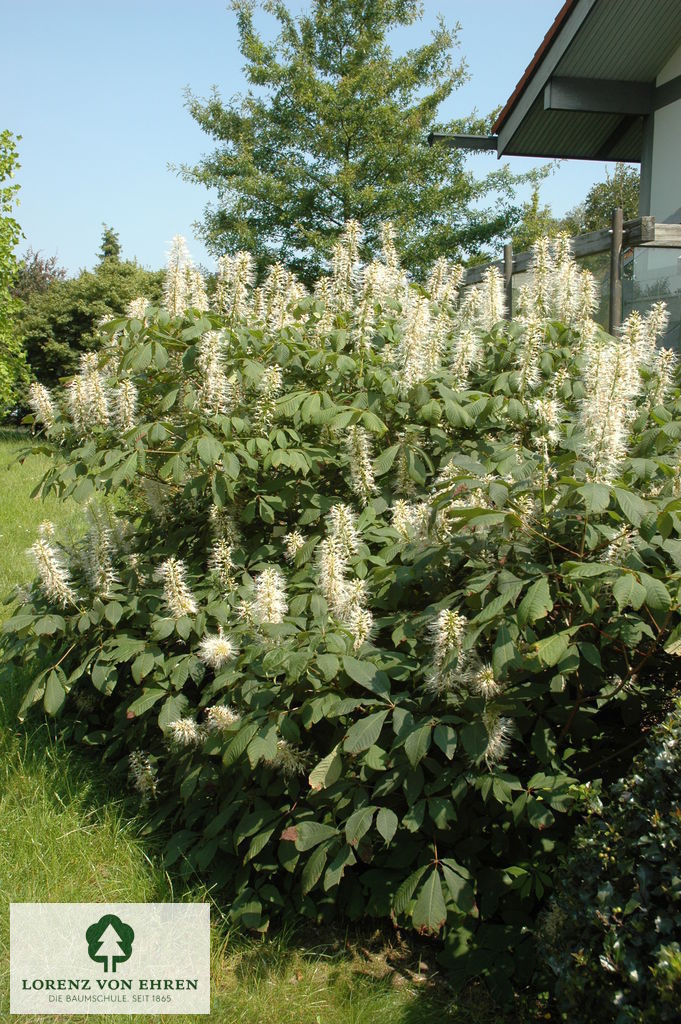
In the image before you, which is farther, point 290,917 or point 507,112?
point 507,112

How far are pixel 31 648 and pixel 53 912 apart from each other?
2.99 ft

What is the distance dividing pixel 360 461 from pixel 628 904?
1652 mm

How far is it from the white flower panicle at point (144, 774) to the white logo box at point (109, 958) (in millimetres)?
474

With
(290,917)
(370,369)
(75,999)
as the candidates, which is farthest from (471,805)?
(370,369)

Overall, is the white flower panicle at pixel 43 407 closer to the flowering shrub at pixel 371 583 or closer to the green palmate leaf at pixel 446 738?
the flowering shrub at pixel 371 583

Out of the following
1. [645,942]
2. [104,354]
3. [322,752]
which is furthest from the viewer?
[104,354]

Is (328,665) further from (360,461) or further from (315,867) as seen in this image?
(360,461)

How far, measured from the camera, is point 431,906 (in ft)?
7.13

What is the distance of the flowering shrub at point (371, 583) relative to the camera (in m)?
2.26

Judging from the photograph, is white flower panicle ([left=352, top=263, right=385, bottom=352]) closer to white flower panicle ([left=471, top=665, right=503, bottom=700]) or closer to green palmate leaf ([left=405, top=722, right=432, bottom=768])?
white flower panicle ([left=471, top=665, right=503, bottom=700])

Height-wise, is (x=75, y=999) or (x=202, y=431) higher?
(x=202, y=431)

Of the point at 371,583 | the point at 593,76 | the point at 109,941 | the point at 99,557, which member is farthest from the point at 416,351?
the point at 593,76

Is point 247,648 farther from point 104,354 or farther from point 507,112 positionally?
point 507,112

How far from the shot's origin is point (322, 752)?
8.77 feet
